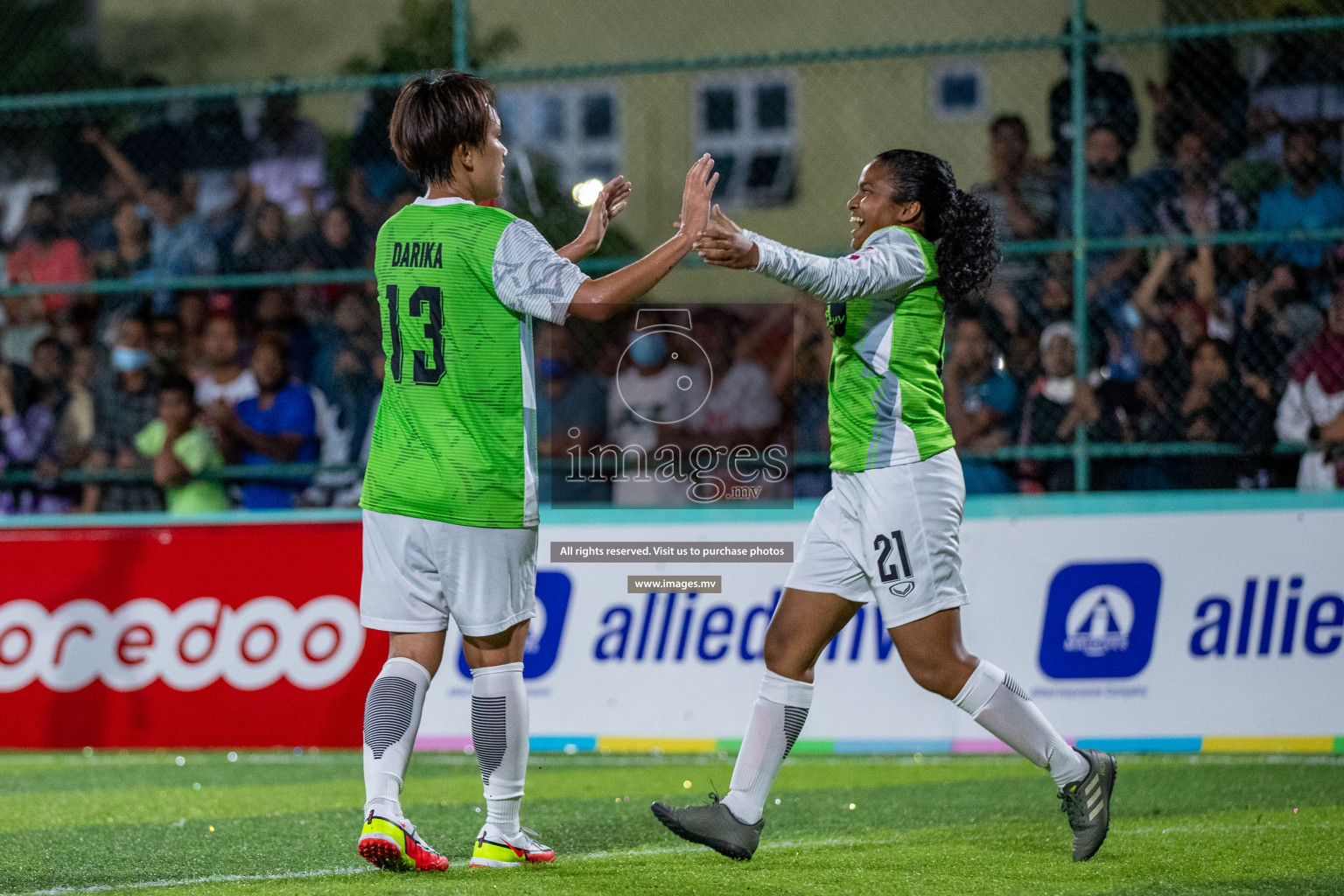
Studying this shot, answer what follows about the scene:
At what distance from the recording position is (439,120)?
407cm

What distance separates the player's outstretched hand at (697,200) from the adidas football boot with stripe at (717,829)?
158cm

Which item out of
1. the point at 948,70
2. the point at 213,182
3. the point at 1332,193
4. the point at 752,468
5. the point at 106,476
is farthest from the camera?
the point at 948,70

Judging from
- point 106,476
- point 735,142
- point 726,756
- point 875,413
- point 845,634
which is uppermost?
point 735,142

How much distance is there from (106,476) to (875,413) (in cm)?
569

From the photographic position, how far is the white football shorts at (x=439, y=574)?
4098mm

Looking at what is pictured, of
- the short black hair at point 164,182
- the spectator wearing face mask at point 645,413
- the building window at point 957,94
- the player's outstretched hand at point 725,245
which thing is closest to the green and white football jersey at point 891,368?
the player's outstretched hand at point 725,245

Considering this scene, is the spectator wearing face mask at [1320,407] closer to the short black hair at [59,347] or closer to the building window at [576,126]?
the short black hair at [59,347]

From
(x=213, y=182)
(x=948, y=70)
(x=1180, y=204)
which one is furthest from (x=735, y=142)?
(x=1180, y=204)

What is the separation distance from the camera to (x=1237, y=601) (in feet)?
22.4

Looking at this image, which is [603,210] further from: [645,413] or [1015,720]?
[645,413]

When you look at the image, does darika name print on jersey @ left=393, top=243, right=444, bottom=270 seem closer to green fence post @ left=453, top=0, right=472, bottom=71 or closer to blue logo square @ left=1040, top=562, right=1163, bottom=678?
blue logo square @ left=1040, top=562, right=1163, bottom=678

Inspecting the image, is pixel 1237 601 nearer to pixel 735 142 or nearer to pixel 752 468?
pixel 752 468

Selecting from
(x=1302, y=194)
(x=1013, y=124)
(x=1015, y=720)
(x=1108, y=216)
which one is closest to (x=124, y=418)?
(x=1013, y=124)

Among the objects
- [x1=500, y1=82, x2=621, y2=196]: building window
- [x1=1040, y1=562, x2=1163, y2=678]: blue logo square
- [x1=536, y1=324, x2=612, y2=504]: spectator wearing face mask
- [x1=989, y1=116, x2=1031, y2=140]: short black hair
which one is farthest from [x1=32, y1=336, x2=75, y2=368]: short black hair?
[x1=500, y1=82, x2=621, y2=196]: building window
